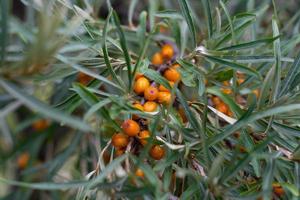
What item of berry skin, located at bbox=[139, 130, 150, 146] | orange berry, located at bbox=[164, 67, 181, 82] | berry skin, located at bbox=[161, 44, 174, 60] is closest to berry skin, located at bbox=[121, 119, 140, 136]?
berry skin, located at bbox=[139, 130, 150, 146]

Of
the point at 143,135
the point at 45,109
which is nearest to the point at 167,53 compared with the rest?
the point at 143,135

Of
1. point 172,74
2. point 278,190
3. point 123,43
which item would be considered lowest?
point 278,190

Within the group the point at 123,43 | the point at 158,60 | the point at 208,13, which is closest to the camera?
the point at 123,43

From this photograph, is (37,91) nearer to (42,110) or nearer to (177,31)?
(177,31)

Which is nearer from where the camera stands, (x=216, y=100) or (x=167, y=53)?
(x=216, y=100)

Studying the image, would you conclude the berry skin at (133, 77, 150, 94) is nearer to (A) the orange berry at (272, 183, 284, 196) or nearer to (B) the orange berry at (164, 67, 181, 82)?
(B) the orange berry at (164, 67, 181, 82)

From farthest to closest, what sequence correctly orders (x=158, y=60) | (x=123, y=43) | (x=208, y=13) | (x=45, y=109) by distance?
(x=158, y=60), (x=208, y=13), (x=123, y=43), (x=45, y=109)

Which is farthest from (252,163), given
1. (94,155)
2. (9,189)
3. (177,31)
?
(9,189)

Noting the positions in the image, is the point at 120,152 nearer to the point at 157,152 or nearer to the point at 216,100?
the point at 157,152
